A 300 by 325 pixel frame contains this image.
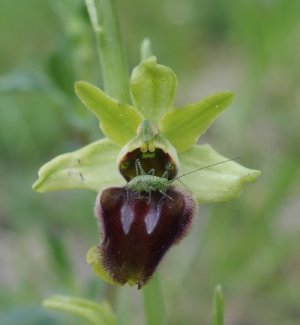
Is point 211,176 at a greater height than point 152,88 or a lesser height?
lesser

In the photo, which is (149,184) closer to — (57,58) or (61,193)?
(57,58)

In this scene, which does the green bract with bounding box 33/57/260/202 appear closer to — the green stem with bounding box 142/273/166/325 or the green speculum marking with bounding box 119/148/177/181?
the green speculum marking with bounding box 119/148/177/181

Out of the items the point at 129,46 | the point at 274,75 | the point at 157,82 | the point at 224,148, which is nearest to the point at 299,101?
the point at 274,75

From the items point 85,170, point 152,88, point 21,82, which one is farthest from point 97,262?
point 21,82

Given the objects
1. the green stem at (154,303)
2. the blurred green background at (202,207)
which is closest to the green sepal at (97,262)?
the green stem at (154,303)

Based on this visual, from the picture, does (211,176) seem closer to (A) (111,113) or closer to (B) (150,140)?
(B) (150,140)

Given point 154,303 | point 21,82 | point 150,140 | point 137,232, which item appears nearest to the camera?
point 137,232

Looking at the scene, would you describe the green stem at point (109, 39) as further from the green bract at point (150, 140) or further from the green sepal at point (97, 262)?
the green sepal at point (97, 262)
